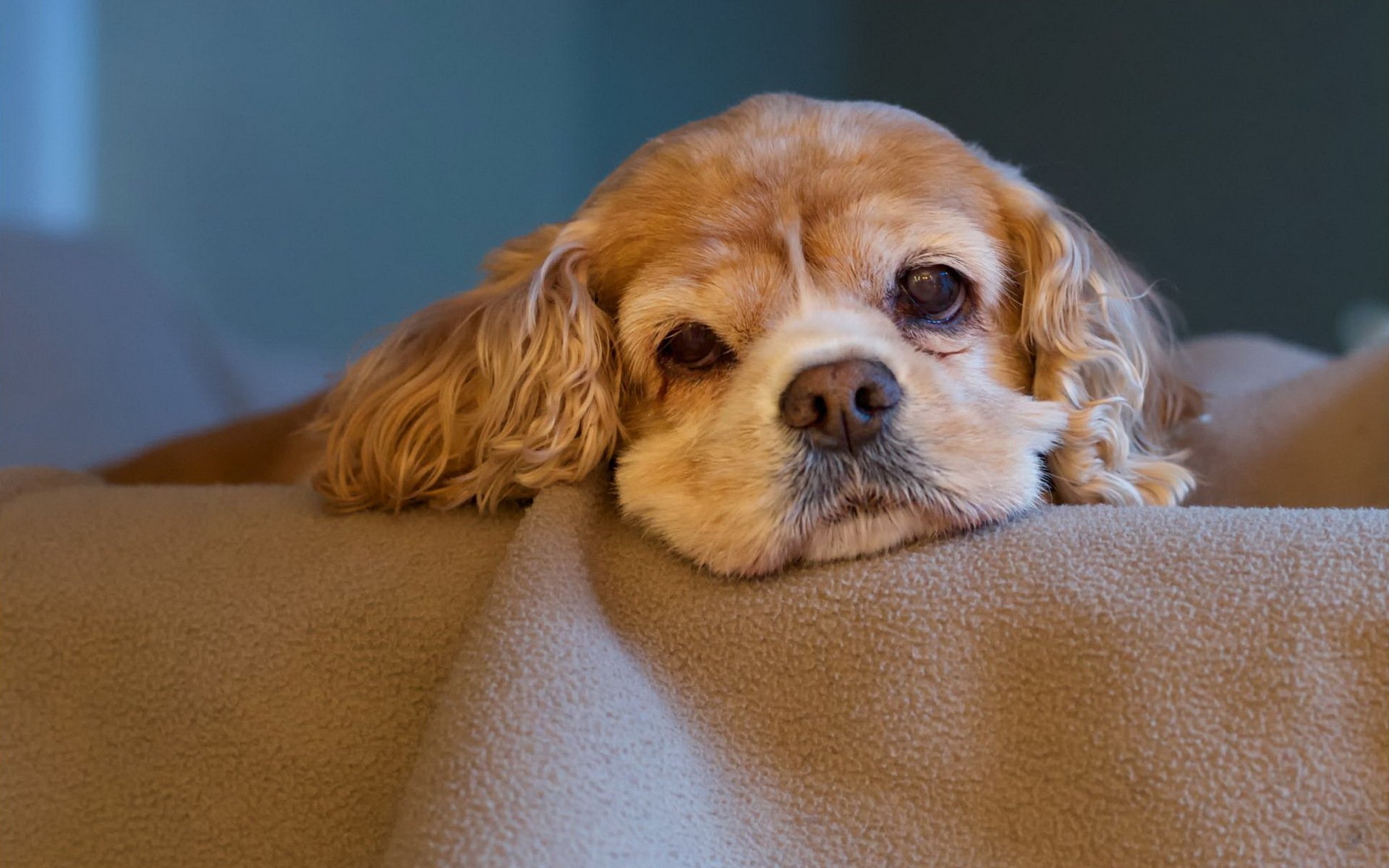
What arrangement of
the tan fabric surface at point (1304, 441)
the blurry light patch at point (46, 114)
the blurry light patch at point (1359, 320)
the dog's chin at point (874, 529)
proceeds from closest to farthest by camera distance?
the dog's chin at point (874, 529)
the tan fabric surface at point (1304, 441)
the blurry light patch at point (46, 114)
the blurry light patch at point (1359, 320)

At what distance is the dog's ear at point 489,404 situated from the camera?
107 centimetres

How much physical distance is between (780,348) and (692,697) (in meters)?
0.39

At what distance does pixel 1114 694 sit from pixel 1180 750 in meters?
0.05

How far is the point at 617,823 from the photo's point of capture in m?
0.70

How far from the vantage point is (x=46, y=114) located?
202 centimetres

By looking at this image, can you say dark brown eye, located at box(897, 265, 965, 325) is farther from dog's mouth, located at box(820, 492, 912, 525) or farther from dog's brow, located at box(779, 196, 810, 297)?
dog's mouth, located at box(820, 492, 912, 525)

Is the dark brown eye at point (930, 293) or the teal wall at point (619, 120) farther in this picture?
the teal wall at point (619, 120)

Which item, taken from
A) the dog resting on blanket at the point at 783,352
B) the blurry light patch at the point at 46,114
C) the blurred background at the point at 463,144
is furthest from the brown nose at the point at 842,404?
the blurry light patch at the point at 46,114

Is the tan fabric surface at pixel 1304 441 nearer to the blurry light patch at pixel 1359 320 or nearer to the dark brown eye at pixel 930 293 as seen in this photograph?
the dark brown eye at pixel 930 293

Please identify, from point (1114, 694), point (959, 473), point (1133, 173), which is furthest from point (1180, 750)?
point (1133, 173)

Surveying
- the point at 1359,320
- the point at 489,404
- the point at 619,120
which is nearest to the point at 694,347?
the point at 489,404

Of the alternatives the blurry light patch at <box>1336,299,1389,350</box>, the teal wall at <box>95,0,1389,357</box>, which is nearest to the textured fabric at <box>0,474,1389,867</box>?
the teal wall at <box>95,0,1389,357</box>

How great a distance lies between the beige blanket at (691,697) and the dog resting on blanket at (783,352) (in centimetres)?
11

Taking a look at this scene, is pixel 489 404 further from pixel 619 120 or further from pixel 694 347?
pixel 619 120
